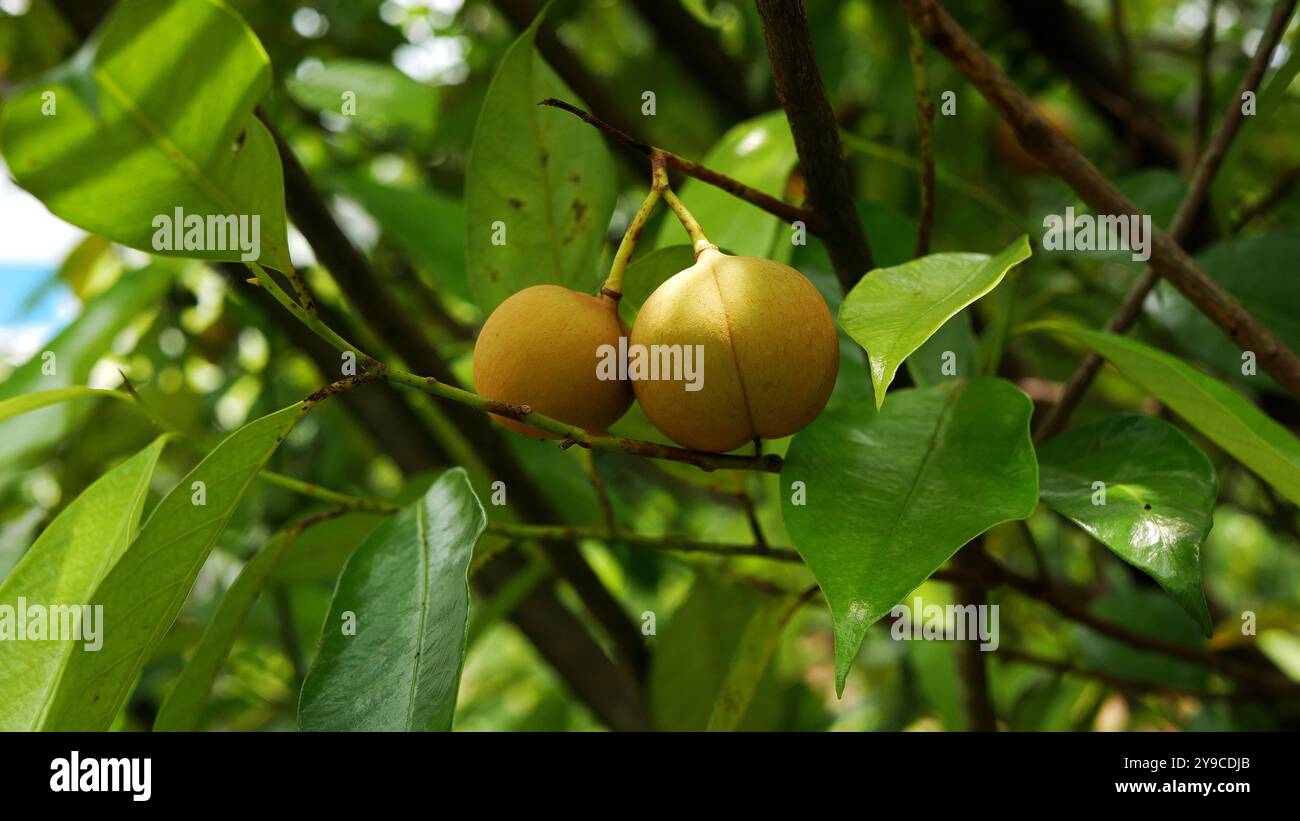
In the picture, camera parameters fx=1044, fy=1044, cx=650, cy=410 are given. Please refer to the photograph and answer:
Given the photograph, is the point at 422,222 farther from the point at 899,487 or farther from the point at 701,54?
the point at 899,487

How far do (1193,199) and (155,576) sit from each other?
2.10 feet

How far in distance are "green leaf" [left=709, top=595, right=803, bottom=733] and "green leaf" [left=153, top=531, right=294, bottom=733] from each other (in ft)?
0.90

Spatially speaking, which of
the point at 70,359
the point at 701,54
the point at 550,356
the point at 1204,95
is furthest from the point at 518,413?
the point at 701,54

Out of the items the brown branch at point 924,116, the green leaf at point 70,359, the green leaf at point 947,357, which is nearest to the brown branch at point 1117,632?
the green leaf at point 947,357

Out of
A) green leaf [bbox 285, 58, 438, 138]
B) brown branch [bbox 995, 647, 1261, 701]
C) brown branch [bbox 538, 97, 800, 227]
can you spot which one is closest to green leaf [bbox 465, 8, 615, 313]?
brown branch [bbox 538, 97, 800, 227]

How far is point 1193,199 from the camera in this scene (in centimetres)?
67

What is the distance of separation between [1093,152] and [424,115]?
95 cm

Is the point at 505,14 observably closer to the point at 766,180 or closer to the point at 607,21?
the point at 766,180

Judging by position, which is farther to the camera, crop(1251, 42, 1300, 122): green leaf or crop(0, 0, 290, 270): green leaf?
crop(1251, 42, 1300, 122): green leaf

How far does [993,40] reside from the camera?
1221 mm

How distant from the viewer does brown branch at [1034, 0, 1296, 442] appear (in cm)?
65

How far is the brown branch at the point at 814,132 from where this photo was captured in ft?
1.51

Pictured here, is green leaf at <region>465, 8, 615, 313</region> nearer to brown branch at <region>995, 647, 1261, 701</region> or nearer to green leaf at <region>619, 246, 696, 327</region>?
green leaf at <region>619, 246, 696, 327</region>
